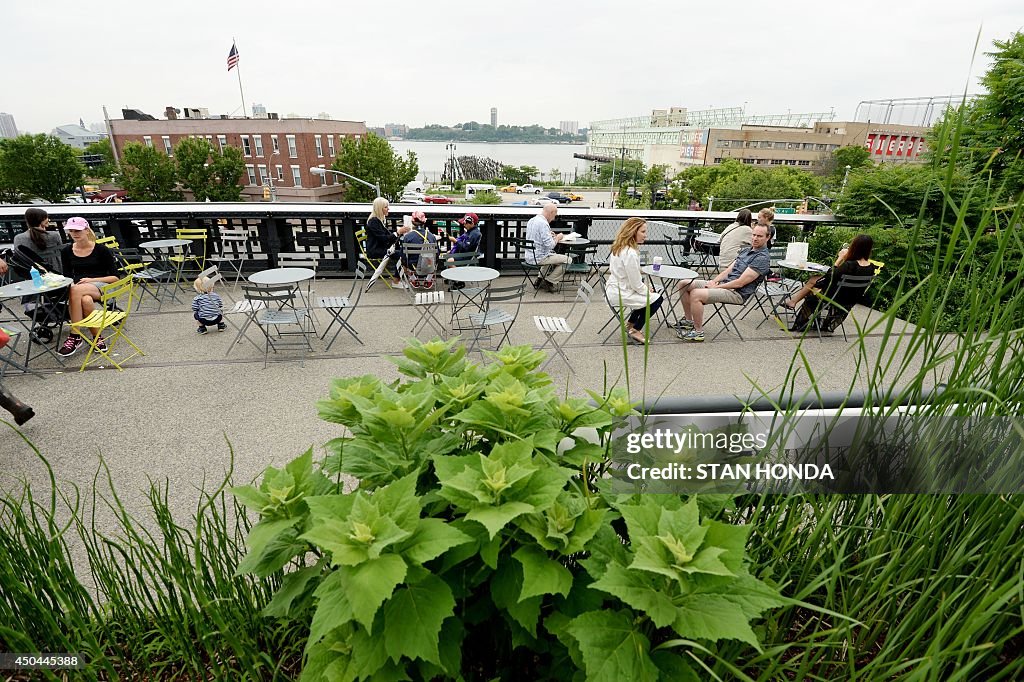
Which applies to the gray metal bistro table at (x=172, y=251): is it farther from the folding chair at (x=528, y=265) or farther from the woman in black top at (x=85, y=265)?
the folding chair at (x=528, y=265)

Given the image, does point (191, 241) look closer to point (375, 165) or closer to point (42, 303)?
point (42, 303)

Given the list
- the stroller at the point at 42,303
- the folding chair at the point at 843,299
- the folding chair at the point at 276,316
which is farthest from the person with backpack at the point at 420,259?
the folding chair at the point at 843,299

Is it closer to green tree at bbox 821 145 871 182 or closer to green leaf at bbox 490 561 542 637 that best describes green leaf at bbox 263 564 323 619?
green leaf at bbox 490 561 542 637

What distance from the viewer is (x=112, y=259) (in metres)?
5.96

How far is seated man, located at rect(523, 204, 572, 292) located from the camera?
24.8 feet

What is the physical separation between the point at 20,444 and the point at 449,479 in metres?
4.44

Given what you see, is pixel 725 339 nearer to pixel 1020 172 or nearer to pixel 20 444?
pixel 1020 172

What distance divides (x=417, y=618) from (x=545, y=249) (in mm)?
7041

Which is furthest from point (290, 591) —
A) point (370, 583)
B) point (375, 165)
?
point (375, 165)

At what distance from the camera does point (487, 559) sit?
0.93 meters

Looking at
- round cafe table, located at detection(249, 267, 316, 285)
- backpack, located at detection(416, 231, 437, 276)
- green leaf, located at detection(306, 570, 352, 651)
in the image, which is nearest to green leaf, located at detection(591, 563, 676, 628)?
green leaf, located at detection(306, 570, 352, 651)

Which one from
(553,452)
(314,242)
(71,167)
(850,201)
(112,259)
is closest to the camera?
(553,452)

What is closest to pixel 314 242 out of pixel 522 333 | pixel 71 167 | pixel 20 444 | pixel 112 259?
pixel 112 259

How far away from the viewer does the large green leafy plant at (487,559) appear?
870 millimetres
